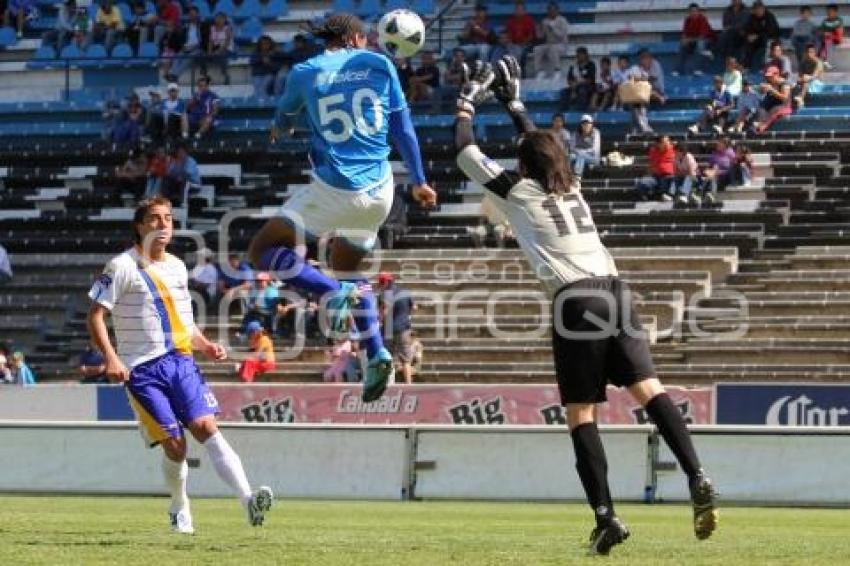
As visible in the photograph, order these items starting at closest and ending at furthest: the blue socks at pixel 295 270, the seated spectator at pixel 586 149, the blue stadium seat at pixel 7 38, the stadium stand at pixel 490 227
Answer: the blue socks at pixel 295 270
the stadium stand at pixel 490 227
the seated spectator at pixel 586 149
the blue stadium seat at pixel 7 38

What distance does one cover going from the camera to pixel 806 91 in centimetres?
3053

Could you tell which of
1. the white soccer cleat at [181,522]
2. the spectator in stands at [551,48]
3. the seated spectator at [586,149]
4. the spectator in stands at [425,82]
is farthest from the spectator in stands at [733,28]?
the white soccer cleat at [181,522]

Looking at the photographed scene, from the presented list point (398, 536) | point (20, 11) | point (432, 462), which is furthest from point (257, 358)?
point (398, 536)

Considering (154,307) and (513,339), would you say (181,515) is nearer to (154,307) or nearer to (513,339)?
(154,307)

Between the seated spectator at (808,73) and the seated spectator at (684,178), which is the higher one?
the seated spectator at (808,73)

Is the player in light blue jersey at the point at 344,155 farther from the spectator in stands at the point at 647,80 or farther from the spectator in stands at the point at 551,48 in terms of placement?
the spectator in stands at the point at 551,48

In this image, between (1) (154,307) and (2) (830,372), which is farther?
(2) (830,372)

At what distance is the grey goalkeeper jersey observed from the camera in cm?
1038

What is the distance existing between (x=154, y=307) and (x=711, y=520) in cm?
414

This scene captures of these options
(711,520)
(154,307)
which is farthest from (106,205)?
(711,520)

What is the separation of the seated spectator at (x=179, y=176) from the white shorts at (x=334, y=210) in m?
20.3

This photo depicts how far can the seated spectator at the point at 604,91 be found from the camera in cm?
3172

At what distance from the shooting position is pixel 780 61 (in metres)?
30.3

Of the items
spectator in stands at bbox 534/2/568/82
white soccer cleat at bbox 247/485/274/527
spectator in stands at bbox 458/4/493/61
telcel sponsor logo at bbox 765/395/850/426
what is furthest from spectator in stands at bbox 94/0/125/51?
white soccer cleat at bbox 247/485/274/527
